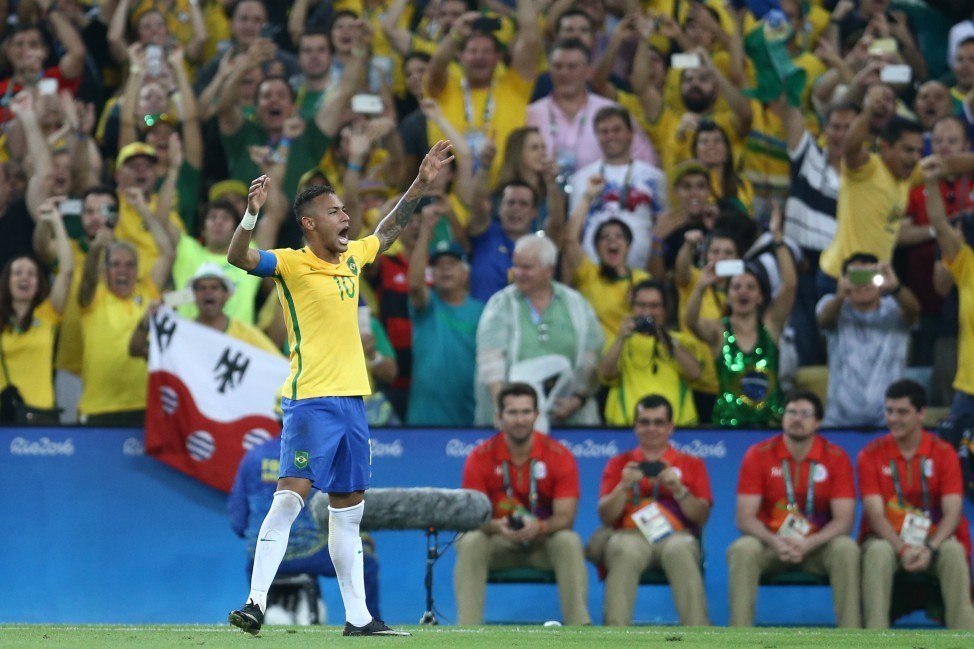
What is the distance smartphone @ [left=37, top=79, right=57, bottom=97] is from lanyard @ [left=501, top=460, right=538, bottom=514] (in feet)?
18.4

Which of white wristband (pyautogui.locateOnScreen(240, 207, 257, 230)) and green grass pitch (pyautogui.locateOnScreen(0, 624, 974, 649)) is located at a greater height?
white wristband (pyautogui.locateOnScreen(240, 207, 257, 230))

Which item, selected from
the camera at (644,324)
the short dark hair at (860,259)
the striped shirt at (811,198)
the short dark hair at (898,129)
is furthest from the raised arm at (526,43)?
the short dark hair at (860,259)

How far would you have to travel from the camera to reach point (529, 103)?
14922mm

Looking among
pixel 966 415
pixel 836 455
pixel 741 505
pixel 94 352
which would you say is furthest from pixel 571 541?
pixel 94 352

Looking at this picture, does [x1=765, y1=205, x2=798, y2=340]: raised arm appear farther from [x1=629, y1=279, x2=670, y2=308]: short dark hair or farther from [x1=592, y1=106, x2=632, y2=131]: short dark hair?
[x1=592, y1=106, x2=632, y2=131]: short dark hair

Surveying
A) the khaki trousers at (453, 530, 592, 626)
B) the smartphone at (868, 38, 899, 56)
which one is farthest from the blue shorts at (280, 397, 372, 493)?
the smartphone at (868, 38, 899, 56)

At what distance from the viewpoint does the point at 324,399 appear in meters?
8.33

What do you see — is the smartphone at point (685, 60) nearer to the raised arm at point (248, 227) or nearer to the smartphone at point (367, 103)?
the smartphone at point (367, 103)

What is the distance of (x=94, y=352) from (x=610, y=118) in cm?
459

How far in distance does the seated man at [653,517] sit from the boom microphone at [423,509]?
4.31ft

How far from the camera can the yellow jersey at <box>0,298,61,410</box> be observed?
1276 cm

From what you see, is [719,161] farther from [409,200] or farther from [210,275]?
[409,200]

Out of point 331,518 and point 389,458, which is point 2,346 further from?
point 331,518

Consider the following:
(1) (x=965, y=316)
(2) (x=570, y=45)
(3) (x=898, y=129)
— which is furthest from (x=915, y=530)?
(2) (x=570, y=45)
